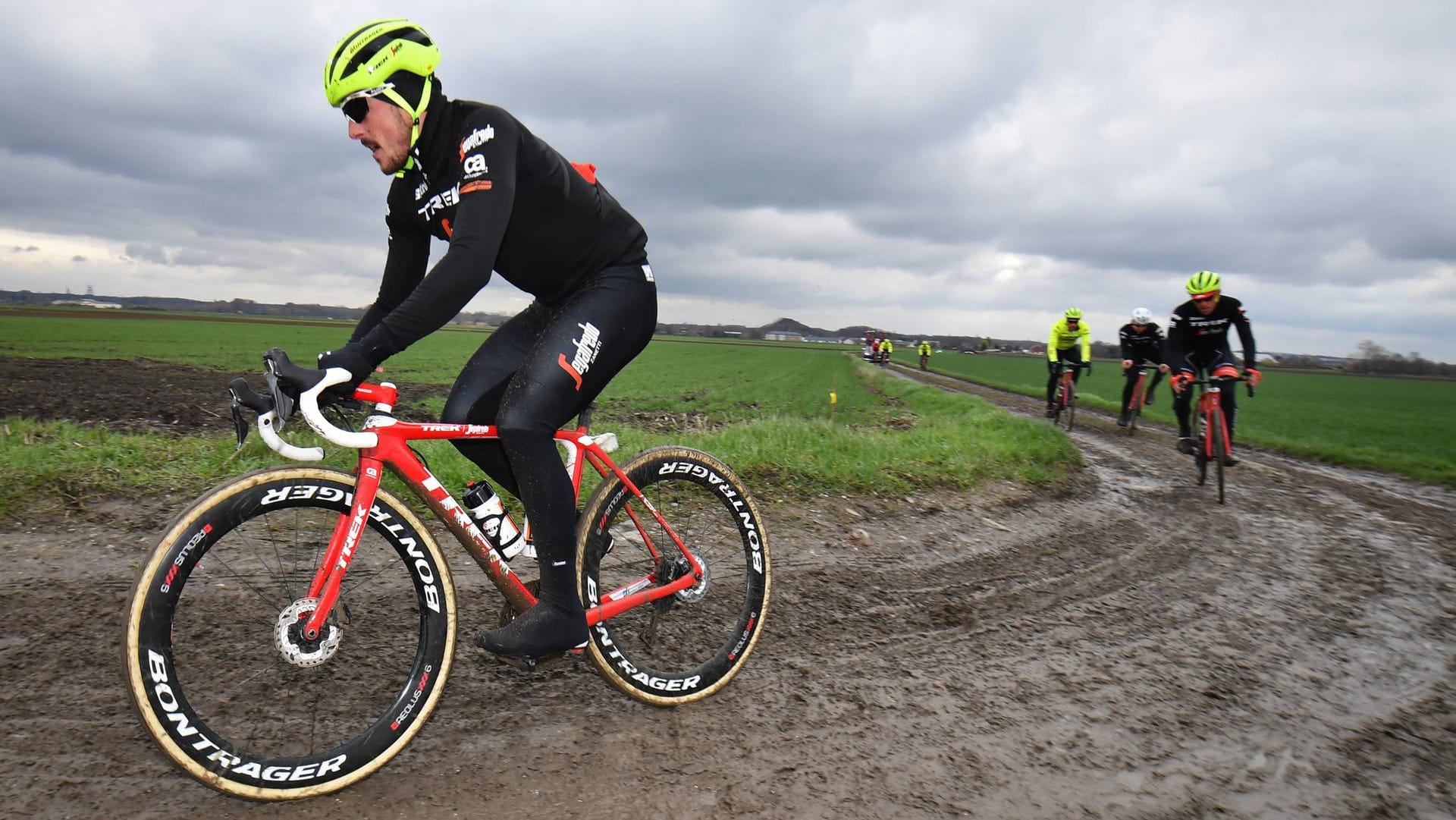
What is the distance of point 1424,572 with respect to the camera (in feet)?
19.0

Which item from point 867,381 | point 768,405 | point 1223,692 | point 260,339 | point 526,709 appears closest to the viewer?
point 526,709

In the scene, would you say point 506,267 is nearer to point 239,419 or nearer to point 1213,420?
point 239,419

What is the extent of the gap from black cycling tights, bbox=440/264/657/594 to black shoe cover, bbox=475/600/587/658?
83mm

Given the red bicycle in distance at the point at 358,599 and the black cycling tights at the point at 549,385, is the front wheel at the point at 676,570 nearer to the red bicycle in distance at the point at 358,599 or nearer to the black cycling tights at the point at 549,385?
the red bicycle in distance at the point at 358,599

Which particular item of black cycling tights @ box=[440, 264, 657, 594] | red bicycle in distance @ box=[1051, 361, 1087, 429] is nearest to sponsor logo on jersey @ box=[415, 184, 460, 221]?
black cycling tights @ box=[440, 264, 657, 594]

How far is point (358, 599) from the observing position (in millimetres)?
3756

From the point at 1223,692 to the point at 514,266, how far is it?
3590 mm

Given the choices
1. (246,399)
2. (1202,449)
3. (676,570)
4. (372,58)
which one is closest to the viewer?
(246,399)

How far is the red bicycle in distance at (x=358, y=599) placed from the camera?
223 cm

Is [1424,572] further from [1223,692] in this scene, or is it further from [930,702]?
[930,702]

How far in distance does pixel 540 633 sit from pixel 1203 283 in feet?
33.9

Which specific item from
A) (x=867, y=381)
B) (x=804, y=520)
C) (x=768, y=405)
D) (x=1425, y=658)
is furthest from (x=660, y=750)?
(x=867, y=381)

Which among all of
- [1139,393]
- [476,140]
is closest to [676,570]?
[476,140]

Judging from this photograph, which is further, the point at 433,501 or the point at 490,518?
the point at 490,518
